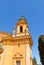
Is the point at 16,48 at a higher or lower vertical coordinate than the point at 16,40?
lower

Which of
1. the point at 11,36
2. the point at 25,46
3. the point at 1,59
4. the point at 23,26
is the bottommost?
the point at 1,59

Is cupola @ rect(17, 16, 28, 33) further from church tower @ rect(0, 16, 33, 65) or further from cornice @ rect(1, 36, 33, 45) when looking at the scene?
cornice @ rect(1, 36, 33, 45)

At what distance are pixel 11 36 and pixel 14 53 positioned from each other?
2.94 meters

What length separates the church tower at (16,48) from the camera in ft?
88.3

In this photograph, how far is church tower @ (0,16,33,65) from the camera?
26.9 m

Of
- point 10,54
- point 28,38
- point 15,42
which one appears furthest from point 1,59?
point 28,38

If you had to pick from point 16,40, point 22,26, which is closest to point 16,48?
point 16,40

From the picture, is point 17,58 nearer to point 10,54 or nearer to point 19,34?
point 10,54

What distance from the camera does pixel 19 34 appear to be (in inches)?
1151

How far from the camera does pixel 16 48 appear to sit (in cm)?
2791

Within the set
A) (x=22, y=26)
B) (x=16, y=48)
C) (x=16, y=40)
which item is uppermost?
(x=22, y=26)

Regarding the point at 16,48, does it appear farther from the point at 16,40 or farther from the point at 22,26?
the point at 22,26

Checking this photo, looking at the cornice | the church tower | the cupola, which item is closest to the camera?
the church tower

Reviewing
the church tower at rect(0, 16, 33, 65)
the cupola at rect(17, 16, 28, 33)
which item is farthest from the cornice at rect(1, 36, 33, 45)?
the cupola at rect(17, 16, 28, 33)
